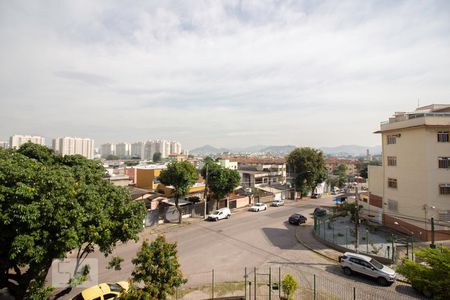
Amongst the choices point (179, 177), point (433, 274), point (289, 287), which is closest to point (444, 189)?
point (433, 274)

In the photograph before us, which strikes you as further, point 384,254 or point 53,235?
point 384,254

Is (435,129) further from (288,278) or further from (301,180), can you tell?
(301,180)

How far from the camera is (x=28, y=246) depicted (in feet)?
29.8

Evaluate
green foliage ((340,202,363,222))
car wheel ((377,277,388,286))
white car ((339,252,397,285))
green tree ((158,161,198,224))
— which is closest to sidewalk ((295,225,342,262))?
white car ((339,252,397,285))

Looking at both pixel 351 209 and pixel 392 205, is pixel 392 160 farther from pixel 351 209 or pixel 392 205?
pixel 351 209

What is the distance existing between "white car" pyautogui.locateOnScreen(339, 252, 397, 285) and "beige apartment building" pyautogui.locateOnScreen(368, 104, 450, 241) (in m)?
9.92

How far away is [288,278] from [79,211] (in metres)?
10.4

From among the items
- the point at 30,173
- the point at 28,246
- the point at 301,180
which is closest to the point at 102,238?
the point at 28,246

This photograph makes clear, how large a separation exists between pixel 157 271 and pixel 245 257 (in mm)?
11645

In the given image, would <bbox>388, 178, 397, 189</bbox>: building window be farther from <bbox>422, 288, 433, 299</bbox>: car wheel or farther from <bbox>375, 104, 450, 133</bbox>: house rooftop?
<bbox>422, 288, 433, 299</bbox>: car wheel

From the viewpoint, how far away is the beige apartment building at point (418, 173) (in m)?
25.8

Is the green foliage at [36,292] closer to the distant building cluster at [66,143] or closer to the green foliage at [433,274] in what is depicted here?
the green foliage at [433,274]

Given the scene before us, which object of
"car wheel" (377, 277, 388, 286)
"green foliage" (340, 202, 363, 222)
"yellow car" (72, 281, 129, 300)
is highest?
"green foliage" (340, 202, 363, 222)

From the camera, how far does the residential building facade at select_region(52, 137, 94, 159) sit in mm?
154363
